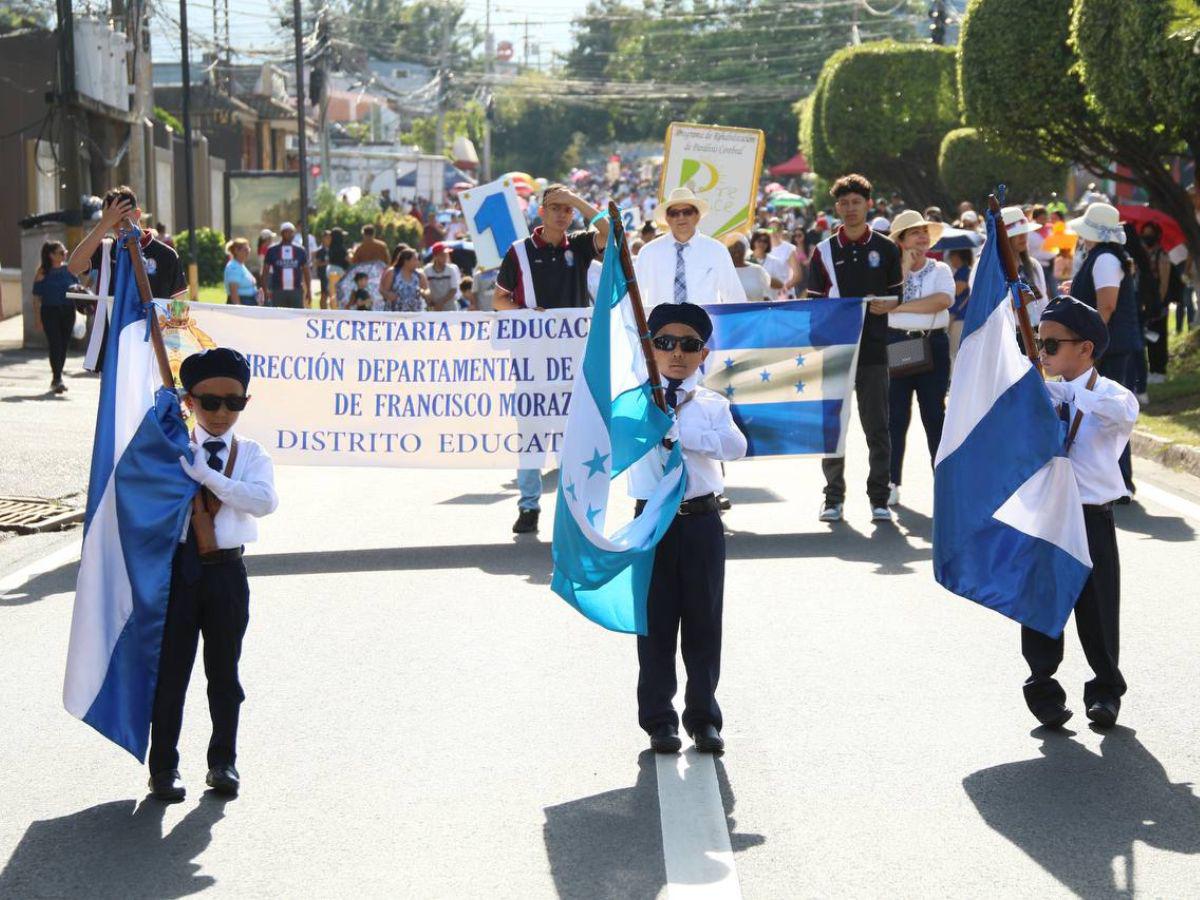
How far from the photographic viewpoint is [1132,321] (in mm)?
12547

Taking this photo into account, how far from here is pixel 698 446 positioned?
631 centimetres

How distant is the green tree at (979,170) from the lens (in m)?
41.3

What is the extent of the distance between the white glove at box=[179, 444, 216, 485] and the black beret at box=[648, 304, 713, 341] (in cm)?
154

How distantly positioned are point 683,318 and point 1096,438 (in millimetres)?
1550

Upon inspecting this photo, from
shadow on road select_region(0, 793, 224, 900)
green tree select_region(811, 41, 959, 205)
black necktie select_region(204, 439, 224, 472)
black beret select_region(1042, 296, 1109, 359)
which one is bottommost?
shadow on road select_region(0, 793, 224, 900)

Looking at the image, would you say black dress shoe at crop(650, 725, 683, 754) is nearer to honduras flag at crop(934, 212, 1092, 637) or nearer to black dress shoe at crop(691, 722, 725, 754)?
black dress shoe at crop(691, 722, 725, 754)

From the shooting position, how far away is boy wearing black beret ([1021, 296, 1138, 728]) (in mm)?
6578

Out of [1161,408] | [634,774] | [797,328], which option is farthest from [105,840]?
[1161,408]

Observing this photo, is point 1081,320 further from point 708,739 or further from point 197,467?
point 197,467

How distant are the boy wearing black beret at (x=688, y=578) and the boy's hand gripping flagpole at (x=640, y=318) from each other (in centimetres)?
9

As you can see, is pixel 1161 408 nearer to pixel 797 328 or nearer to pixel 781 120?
pixel 797 328

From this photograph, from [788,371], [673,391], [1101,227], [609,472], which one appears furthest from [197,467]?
[1101,227]

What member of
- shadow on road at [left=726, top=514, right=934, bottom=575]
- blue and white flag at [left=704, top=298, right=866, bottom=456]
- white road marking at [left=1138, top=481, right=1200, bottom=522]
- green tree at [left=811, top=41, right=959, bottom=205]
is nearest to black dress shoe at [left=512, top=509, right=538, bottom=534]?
shadow on road at [left=726, top=514, right=934, bottom=575]

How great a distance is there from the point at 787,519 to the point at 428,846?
6.53m
